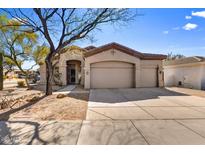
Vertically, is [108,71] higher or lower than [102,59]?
lower

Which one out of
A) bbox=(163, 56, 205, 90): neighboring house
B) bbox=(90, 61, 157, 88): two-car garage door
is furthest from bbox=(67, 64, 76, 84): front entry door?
bbox=(163, 56, 205, 90): neighboring house

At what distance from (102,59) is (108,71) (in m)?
1.39

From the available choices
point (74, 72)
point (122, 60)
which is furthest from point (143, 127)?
point (74, 72)

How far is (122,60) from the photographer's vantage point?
17984 mm

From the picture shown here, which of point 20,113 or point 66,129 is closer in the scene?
point 66,129

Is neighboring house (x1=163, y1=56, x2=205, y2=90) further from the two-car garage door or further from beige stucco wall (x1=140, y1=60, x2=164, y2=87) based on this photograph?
the two-car garage door

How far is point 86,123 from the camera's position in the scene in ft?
19.2

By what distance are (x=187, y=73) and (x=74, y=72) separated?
1368cm

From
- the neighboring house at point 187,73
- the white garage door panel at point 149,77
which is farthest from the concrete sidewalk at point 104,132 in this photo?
the neighboring house at point 187,73

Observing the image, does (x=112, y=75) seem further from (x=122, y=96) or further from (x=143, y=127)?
(x=143, y=127)

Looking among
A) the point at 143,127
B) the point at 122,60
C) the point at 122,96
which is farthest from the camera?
the point at 122,60
